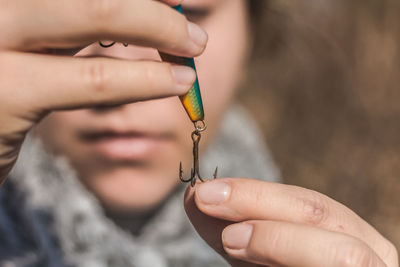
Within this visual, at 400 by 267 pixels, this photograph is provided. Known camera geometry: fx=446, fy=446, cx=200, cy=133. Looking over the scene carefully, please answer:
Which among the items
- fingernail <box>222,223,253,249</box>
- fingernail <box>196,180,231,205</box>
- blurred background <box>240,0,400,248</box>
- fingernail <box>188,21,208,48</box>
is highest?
Answer: fingernail <box>188,21,208,48</box>

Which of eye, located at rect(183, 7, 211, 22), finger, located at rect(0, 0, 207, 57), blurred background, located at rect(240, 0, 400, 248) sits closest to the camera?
finger, located at rect(0, 0, 207, 57)

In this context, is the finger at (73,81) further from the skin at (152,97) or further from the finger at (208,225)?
the finger at (208,225)

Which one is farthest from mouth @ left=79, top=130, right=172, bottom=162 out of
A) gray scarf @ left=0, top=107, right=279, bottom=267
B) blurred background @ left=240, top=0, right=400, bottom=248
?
blurred background @ left=240, top=0, right=400, bottom=248

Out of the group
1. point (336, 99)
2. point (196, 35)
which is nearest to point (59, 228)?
point (196, 35)

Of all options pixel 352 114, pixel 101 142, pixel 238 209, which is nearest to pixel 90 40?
pixel 238 209

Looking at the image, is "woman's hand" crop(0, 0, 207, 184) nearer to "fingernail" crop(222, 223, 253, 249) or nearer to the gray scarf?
"fingernail" crop(222, 223, 253, 249)

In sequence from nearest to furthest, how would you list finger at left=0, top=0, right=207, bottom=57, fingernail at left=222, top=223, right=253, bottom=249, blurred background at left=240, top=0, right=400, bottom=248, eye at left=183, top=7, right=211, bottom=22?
finger at left=0, top=0, right=207, bottom=57, fingernail at left=222, top=223, right=253, bottom=249, eye at left=183, top=7, right=211, bottom=22, blurred background at left=240, top=0, right=400, bottom=248
